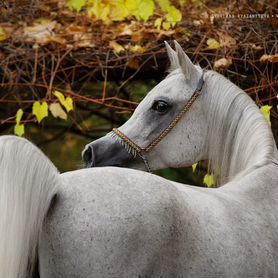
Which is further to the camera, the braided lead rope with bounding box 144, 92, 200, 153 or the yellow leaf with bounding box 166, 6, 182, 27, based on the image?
the yellow leaf with bounding box 166, 6, 182, 27

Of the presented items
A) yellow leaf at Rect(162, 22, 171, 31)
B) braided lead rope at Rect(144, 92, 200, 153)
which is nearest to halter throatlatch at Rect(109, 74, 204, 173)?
braided lead rope at Rect(144, 92, 200, 153)

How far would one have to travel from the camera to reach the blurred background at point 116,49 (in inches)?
220

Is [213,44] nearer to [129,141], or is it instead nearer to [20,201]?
[129,141]

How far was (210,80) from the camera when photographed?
392 cm

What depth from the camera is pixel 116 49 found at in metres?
5.79

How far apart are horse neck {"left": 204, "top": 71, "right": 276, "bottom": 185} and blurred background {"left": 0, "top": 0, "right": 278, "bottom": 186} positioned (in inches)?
60.9

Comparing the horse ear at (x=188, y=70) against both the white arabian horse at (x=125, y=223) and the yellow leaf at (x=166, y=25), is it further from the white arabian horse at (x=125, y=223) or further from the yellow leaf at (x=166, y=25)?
the yellow leaf at (x=166, y=25)

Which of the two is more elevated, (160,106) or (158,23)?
(160,106)

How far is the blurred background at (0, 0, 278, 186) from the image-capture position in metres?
5.59

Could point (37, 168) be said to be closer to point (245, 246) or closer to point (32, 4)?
point (245, 246)

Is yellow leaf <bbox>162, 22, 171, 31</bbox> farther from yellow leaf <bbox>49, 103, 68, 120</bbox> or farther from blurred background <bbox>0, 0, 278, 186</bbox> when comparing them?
yellow leaf <bbox>49, 103, 68, 120</bbox>

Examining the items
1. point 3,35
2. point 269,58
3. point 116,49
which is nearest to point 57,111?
point 116,49

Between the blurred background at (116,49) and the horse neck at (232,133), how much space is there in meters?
1.55

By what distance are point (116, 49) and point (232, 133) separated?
220cm
